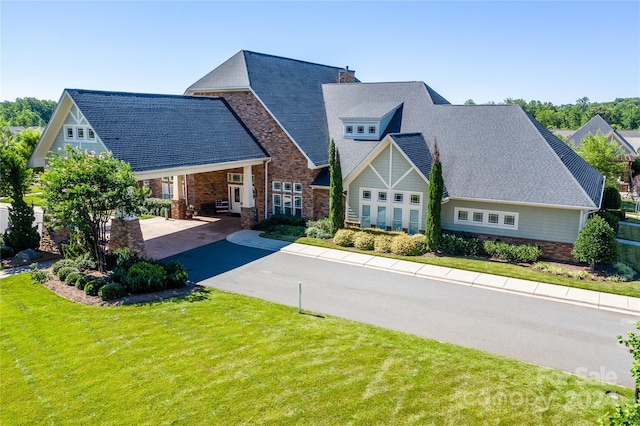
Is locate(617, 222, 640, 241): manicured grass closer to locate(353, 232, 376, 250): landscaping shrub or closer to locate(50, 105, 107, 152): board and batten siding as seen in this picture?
locate(353, 232, 376, 250): landscaping shrub

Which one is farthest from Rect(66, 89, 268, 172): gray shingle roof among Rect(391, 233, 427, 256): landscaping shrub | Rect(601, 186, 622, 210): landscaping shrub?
Rect(601, 186, 622, 210): landscaping shrub

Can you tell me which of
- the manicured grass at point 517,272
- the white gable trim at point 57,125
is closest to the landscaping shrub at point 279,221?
the manicured grass at point 517,272

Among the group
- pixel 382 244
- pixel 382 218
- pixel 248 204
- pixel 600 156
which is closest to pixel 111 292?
pixel 382 244

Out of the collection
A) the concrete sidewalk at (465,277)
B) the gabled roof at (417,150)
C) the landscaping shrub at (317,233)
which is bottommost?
the concrete sidewalk at (465,277)

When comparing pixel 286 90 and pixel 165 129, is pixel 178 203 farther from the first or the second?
pixel 286 90

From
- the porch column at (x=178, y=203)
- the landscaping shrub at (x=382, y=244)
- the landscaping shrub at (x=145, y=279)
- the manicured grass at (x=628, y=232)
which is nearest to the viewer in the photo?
the landscaping shrub at (x=145, y=279)

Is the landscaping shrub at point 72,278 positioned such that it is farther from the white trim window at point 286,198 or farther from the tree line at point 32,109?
the tree line at point 32,109
